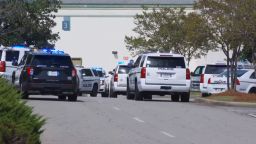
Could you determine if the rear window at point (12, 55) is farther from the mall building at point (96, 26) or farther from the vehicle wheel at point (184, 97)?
the mall building at point (96, 26)

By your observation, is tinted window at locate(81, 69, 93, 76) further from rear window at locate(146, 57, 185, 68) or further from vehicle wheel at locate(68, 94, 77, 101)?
vehicle wheel at locate(68, 94, 77, 101)

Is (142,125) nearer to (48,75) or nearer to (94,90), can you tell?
(48,75)

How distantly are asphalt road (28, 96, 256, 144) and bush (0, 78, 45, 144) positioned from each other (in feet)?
14.5

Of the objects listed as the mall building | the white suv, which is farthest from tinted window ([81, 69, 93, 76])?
the mall building

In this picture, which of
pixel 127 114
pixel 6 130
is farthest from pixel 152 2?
pixel 6 130

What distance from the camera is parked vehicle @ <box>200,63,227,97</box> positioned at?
3817 centimetres

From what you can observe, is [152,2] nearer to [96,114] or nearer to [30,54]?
[30,54]

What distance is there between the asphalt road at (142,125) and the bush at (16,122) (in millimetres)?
4424

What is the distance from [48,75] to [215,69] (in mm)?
12137

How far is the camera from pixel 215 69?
39031mm

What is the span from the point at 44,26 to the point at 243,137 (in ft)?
135

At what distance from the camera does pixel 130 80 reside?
35.3 meters

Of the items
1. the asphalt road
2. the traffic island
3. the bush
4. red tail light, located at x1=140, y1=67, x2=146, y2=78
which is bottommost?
the asphalt road

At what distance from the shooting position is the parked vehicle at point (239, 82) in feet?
118
